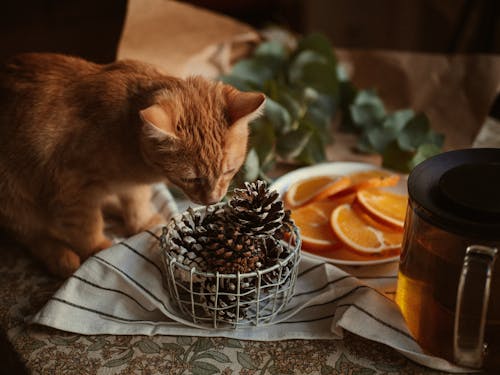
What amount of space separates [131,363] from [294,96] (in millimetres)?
657

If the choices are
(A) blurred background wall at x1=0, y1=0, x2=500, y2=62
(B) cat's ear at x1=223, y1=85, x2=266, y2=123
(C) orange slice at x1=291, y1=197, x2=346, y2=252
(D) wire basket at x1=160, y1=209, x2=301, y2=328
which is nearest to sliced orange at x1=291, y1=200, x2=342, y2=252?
(C) orange slice at x1=291, y1=197, x2=346, y2=252

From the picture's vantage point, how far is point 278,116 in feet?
3.80

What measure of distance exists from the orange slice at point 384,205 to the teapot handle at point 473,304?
0.27 meters

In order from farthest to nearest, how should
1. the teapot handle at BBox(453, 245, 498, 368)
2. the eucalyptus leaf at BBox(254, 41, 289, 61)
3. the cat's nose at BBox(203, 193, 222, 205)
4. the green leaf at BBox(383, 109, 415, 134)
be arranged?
the eucalyptus leaf at BBox(254, 41, 289, 61) → the green leaf at BBox(383, 109, 415, 134) → the cat's nose at BBox(203, 193, 222, 205) → the teapot handle at BBox(453, 245, 498, 368)

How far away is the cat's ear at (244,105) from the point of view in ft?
2.68

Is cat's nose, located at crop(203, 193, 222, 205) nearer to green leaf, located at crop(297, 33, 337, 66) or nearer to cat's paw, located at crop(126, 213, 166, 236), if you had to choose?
cat's paw, located at crop(126, 213, 166, 236)

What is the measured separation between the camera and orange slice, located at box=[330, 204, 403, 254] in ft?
2.96

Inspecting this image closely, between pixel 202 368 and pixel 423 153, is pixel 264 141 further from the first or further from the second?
pixel 202 368

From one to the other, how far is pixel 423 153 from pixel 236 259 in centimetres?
52

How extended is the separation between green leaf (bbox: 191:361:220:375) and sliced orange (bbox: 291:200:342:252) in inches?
9.9

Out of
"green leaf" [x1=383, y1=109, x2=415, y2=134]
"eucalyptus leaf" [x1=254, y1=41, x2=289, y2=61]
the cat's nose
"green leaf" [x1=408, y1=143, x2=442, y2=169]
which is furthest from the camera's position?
"eucalyptus leaf" [x1=254, y1=41, x2=289, y2=61]

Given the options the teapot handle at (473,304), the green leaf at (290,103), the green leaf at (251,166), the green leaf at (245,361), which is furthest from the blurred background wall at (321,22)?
the teapot handle at (473,304)

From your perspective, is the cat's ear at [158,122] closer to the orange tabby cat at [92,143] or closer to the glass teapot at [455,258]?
the orange tabby cat at [92,143]

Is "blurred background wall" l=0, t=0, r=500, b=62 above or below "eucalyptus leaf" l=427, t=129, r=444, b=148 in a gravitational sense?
below
